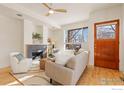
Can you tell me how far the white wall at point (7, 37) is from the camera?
2.99 meters

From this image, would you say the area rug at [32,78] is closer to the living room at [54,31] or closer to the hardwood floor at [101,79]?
the living room at [54,31]

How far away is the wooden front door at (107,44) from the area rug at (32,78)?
210 centimetres

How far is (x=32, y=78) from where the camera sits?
267 centimetres

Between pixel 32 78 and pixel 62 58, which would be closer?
pixel 62 58

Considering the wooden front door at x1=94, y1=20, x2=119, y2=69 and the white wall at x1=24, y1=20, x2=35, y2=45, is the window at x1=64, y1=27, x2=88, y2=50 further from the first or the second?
the white wall at x1=24, y1=20, x2=35, y2=45

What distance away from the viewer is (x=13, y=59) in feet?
10.2

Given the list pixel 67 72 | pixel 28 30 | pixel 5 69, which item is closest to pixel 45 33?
pixel 28 30

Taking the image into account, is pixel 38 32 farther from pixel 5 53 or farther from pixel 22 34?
pixel 5 53

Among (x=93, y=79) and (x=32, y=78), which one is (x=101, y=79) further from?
(x=32, y=78)

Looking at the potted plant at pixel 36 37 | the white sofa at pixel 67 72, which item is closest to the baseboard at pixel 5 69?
the potted plant at pixel 36 37

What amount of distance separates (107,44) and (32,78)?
2.70 m

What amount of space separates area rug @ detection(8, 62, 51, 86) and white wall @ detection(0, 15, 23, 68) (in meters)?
0.50
